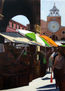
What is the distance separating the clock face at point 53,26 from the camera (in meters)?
51.8

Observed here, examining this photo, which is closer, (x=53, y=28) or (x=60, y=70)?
(x=60, y=70)

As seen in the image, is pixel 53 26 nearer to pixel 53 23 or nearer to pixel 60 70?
pixel 53 23

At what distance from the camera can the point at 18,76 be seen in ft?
22.0

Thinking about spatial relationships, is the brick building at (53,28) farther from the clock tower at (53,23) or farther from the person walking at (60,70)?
the person walking at (60,70)

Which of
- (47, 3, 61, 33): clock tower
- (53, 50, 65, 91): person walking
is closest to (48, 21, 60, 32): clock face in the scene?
(47, 3, 61, 33): clock tower

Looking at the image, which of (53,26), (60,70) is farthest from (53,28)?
(60,70)

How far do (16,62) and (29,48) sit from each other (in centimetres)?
221

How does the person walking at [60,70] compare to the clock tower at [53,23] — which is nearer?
the person walking at [60,70]

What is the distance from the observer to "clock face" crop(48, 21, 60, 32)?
51.8 metres

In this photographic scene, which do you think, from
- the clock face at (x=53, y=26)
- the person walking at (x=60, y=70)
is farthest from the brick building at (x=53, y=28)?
the person walking at (x=60, y=70)

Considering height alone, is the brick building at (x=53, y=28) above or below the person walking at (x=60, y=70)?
above

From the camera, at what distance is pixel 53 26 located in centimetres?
5122

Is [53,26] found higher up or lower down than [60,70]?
higher up

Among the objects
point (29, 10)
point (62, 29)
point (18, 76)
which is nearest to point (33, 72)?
point (18, 76)
